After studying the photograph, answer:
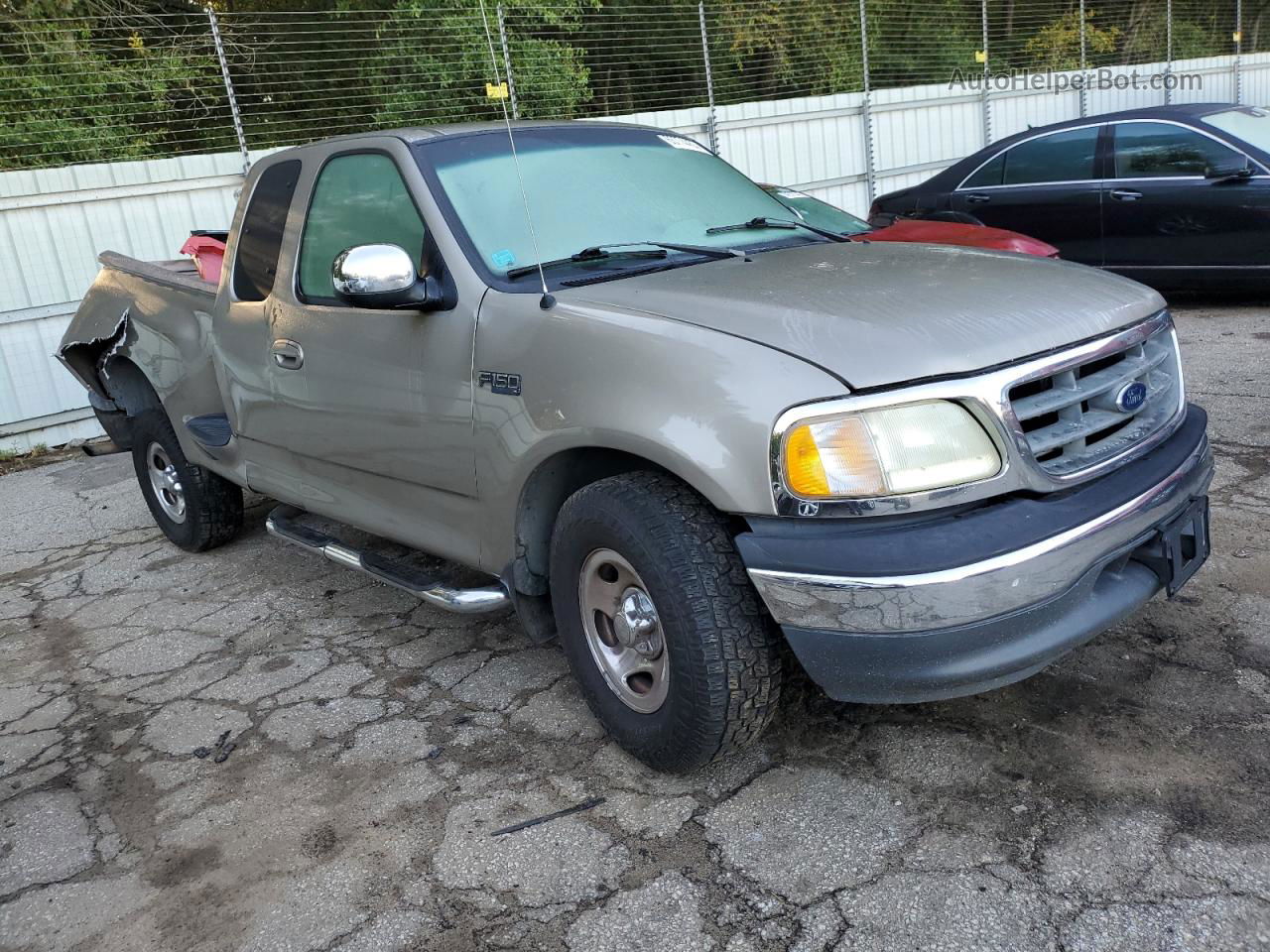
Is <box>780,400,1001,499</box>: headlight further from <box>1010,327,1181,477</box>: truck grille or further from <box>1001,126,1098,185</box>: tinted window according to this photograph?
<box>1001,126,1098,185</box>: tinted window

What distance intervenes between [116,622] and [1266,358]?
659 centimetres

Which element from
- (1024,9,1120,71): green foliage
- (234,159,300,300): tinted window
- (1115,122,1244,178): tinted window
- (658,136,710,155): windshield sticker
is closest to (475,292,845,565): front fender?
(658,136,710,155): windshield sticker

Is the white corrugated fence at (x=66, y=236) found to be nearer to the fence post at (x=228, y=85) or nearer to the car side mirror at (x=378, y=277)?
the fence post at (x=228, y=85)

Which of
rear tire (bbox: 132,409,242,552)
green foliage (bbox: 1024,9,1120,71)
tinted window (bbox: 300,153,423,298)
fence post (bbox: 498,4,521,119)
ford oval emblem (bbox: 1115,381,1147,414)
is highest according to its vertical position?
fence post (bbox: 498,4,521,119)

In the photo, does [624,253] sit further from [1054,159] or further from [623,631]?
[1054,159]

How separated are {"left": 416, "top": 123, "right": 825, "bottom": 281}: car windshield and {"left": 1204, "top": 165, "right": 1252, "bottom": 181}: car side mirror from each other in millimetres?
5362

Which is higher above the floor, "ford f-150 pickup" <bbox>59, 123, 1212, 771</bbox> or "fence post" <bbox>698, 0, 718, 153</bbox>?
"fence post" <bbox>698, 0, 718, 153</bbox>

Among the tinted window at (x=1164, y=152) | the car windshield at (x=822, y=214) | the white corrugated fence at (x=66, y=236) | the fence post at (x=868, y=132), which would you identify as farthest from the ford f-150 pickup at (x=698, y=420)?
the fence post at (x=868, y=132)

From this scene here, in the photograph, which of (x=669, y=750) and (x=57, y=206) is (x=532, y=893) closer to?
(x=669, y=750)

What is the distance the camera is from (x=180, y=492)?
5449 millimetres

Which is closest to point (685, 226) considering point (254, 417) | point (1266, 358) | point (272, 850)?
point (254, 417)

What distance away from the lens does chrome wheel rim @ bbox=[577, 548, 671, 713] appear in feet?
9.64

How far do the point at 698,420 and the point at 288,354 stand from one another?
6.70 ft

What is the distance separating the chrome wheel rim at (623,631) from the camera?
116 inches
